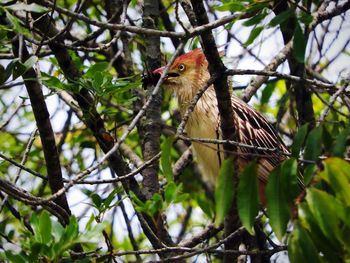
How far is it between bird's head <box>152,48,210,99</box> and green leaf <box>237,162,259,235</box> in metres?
2.76

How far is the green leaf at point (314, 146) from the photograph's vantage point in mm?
2314

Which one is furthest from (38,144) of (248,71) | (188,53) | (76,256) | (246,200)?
(246,200)

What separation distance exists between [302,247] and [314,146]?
0.40 m

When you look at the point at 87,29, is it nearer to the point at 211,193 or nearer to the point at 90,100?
the point at 90,100

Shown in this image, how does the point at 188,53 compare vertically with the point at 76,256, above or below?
above

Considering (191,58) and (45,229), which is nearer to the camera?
(45,229)

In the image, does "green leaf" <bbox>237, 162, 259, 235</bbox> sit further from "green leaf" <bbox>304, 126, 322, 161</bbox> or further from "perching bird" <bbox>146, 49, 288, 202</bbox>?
"perching bird" <bbox>146, 49, 288, 202</bbox>

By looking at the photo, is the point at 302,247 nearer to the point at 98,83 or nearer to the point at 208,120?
the point at 98,83

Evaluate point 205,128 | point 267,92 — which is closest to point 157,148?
point 205,128

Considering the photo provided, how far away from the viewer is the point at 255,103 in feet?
21.7

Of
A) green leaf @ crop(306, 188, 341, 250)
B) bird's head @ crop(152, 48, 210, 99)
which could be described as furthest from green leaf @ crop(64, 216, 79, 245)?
bird's head @ crop(152, 48, 210, 99)

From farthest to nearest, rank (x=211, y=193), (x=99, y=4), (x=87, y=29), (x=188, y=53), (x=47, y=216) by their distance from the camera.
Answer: (x=211, y=193) < (x=99, y=4) < (x=87, y=29) < (x=188, y=53) < (x=47, y=216)

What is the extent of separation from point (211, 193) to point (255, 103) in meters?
1.03

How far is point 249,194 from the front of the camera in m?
2.30
